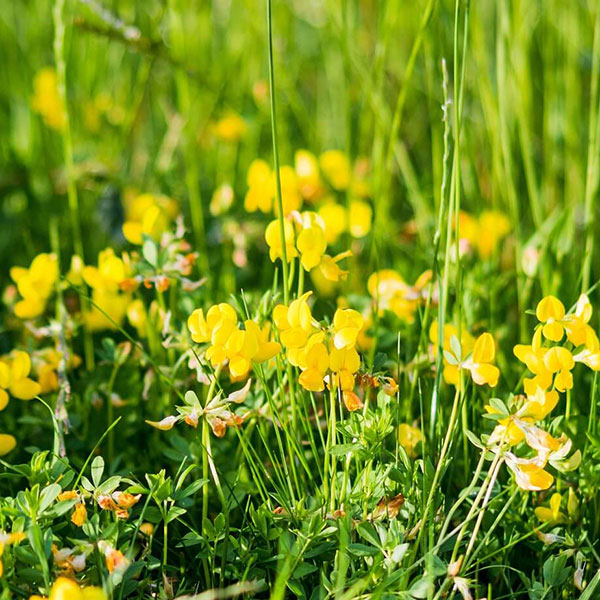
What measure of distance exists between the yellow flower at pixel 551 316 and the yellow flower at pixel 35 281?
878 mm

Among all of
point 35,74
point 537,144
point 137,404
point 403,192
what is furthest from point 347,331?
point 35,74

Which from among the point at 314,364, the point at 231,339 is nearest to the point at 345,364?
the point at 314,364

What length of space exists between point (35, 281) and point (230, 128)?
934 mm

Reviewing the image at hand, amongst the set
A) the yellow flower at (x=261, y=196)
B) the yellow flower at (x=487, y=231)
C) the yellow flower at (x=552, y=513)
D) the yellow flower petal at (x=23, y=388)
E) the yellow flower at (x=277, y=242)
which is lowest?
the yellow flower at (x=552, y=513)

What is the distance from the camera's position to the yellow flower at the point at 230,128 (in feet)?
7.28

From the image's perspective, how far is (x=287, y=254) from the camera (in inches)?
45.9

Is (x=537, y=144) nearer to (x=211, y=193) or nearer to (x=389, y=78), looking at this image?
(x=389, y=78)

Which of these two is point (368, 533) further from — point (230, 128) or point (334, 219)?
point (230, 128)

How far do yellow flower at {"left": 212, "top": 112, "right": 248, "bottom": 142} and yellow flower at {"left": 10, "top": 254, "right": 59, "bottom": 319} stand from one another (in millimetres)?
887

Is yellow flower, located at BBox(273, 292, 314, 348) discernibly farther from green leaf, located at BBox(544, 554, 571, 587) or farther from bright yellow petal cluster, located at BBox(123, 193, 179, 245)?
bright yellow petal cluster, located at BBox(123, 193, 179, 245)

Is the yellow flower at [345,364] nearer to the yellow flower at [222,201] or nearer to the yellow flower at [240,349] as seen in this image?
the yellow flower at [240,349]

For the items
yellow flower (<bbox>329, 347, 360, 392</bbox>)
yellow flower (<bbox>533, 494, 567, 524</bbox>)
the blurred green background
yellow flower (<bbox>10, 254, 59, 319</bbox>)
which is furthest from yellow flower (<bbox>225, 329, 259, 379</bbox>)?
the blurred green background

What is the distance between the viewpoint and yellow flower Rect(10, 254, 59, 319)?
4.76 feet

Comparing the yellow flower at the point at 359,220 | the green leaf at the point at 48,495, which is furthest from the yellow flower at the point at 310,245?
the yellow flower at the point at 359,220
